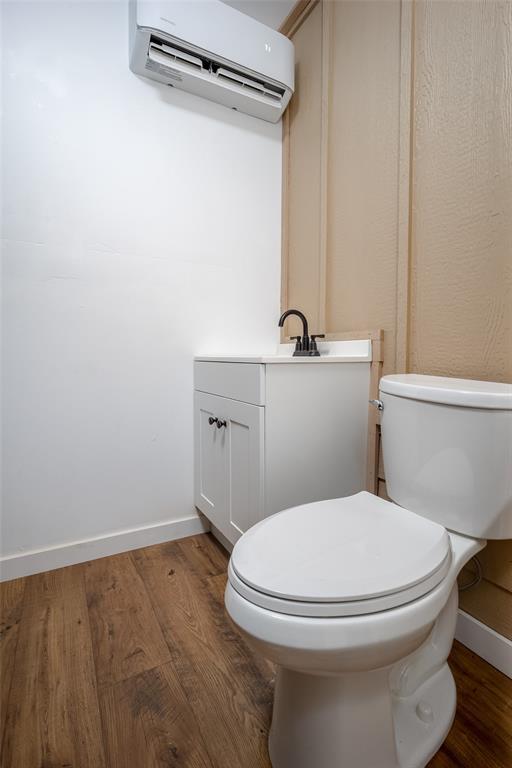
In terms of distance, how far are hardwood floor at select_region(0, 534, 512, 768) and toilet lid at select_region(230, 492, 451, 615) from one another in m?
0.41

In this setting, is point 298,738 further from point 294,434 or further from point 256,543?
point 294,434

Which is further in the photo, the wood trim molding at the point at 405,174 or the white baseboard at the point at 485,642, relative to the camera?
the wood trim molding at the point at 405,174

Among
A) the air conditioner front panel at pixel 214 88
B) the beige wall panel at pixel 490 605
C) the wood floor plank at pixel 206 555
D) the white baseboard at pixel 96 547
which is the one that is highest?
the air conditioner front panel at pixel 214 88

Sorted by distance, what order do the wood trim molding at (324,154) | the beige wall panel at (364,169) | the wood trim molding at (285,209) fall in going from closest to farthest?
the beige wall panel at (364,169) < the wood trim molding at (324,154) < the wood trim molding at (285,209)

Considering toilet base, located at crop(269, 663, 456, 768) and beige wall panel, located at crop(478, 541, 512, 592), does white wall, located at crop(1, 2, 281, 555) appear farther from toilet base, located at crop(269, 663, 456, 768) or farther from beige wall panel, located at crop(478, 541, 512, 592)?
beige wall panel, located at crop(478, 541, 512, 592)

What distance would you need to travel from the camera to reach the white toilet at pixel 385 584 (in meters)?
0.58

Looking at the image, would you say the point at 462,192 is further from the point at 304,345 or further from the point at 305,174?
the point at 305,174

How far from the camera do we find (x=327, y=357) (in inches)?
48.0

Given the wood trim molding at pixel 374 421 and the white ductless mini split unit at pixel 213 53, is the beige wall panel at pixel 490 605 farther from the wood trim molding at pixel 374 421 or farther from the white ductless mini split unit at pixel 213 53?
the white ductless mini split unit at pixel 213 53

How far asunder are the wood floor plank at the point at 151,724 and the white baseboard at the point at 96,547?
0.62 meters

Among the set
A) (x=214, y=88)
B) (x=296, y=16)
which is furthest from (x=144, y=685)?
(x=296, y=16)

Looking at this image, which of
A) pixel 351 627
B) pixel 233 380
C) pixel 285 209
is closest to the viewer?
pixel 351 627

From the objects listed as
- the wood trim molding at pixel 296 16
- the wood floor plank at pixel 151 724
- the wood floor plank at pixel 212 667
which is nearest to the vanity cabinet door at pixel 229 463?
the wood floor plank at pixel 212 667

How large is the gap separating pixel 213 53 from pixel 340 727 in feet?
6.67
